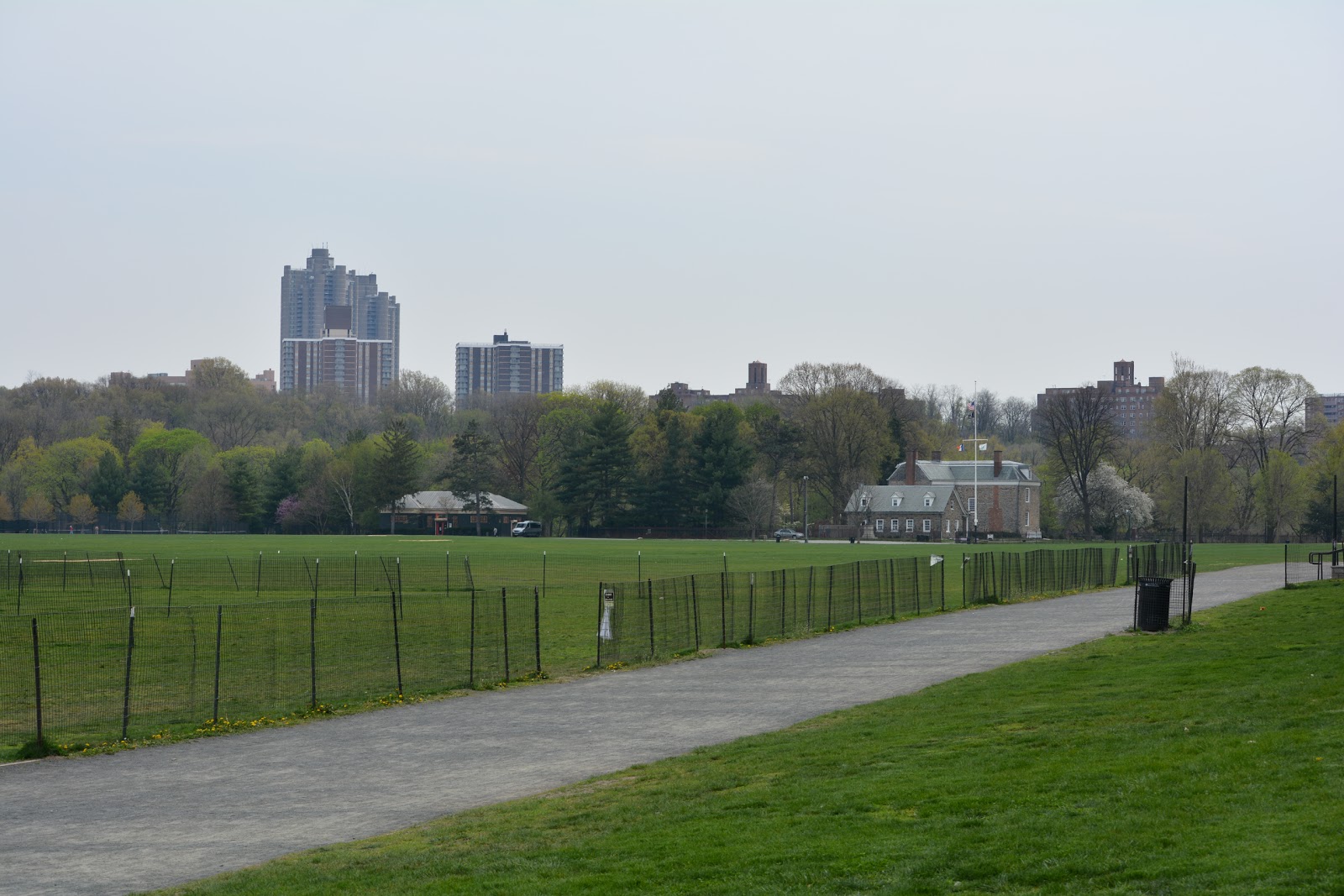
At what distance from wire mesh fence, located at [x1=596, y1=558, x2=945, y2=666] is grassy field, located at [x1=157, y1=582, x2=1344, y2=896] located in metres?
11.2

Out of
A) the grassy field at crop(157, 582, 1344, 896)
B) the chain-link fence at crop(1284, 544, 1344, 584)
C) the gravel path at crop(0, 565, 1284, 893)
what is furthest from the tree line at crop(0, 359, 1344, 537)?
the grassy field at crop(157, 582, 1344, 896)

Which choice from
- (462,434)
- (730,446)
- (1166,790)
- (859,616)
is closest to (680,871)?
(1166,790)

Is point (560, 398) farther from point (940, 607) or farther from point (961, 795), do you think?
point (961, 795)

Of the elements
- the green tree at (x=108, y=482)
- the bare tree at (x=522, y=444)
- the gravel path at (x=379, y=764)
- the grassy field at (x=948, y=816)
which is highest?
the bare tree at (x=522, y=444)

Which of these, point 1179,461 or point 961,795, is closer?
point 961,795

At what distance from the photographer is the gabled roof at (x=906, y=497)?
147m

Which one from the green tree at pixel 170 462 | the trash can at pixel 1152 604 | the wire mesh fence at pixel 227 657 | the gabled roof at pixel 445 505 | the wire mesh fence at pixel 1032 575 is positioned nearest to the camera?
the wire mesh fence at pixel 227 657

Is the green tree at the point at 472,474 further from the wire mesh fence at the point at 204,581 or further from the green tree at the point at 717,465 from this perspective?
the wire mesh fence at the point at 204,581

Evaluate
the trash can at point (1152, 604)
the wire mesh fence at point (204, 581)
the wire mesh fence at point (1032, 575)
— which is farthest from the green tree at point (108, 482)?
the trash can at point (1152, 604)

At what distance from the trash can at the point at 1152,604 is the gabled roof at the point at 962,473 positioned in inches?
4697

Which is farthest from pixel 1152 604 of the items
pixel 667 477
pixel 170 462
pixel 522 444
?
pixel 170 462

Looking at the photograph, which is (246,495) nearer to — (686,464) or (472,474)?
(472,474)

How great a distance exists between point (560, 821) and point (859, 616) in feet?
86.5

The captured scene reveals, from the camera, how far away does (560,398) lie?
171 metres
